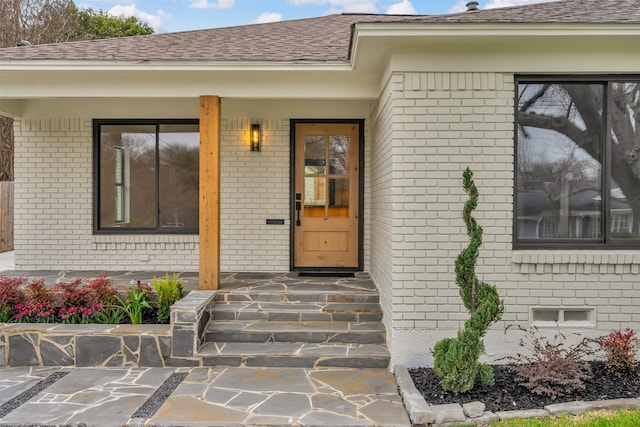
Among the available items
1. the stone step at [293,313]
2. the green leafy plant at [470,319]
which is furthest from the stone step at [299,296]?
the green leafy plant at [470,319]

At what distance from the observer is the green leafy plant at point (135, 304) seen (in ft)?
16.0

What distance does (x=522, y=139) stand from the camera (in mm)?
4434

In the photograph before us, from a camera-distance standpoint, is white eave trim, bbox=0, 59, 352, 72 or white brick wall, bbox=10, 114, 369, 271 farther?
white brick wall, bbox=10, 114, 369, 271

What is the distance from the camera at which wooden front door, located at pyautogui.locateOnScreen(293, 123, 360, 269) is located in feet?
21.9

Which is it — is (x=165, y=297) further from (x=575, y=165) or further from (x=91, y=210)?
(x=575, y=165)

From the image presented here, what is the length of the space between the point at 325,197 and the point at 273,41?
90.2 inches

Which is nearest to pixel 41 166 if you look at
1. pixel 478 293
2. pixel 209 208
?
pixel 209 208

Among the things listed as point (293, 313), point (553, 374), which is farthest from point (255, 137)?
point (553, 374)

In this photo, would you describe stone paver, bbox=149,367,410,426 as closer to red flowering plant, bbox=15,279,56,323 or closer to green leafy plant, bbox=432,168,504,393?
green leafy plant, bbox=432,168,504,393

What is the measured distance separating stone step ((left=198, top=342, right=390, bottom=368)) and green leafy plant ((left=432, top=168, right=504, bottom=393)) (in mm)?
920

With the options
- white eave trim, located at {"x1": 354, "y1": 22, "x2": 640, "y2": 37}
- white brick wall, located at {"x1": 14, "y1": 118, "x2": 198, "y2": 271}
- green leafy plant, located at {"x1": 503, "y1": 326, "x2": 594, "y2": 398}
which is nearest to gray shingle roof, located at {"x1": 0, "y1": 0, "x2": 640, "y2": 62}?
white eave trim, located at {"x1": 354, "y1": 22, "x2": 640, "y2": 37}

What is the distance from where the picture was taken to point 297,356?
4.44m

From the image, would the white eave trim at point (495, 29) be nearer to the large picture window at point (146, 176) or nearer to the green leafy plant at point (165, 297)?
the green leafy plant at point (165, 297)

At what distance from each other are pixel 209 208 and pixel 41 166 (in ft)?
11.1
